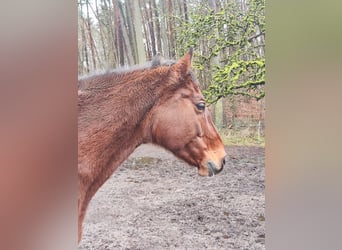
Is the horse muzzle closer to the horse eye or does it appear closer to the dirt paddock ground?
the dirt paddock ground

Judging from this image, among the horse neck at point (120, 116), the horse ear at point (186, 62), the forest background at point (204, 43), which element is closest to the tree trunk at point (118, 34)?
the forest background at point (204, 43)

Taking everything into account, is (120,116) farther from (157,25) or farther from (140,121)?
(157,25)

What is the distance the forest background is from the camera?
191 cm

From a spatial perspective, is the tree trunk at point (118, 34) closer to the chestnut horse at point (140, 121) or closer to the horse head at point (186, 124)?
the chestnut horse at point (140, 121)

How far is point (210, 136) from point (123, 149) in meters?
0.52

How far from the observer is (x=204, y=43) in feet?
6.59

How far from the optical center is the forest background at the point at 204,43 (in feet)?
6.26

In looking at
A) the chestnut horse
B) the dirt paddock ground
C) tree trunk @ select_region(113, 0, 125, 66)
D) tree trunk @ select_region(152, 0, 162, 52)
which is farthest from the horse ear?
the dirt paddock ground

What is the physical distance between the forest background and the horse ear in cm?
2

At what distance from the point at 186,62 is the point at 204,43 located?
0.47ft

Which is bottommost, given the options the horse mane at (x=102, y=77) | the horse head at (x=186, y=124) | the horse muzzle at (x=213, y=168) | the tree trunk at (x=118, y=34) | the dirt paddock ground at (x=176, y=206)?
the dirt paddock ground at (x=176, y=206)
